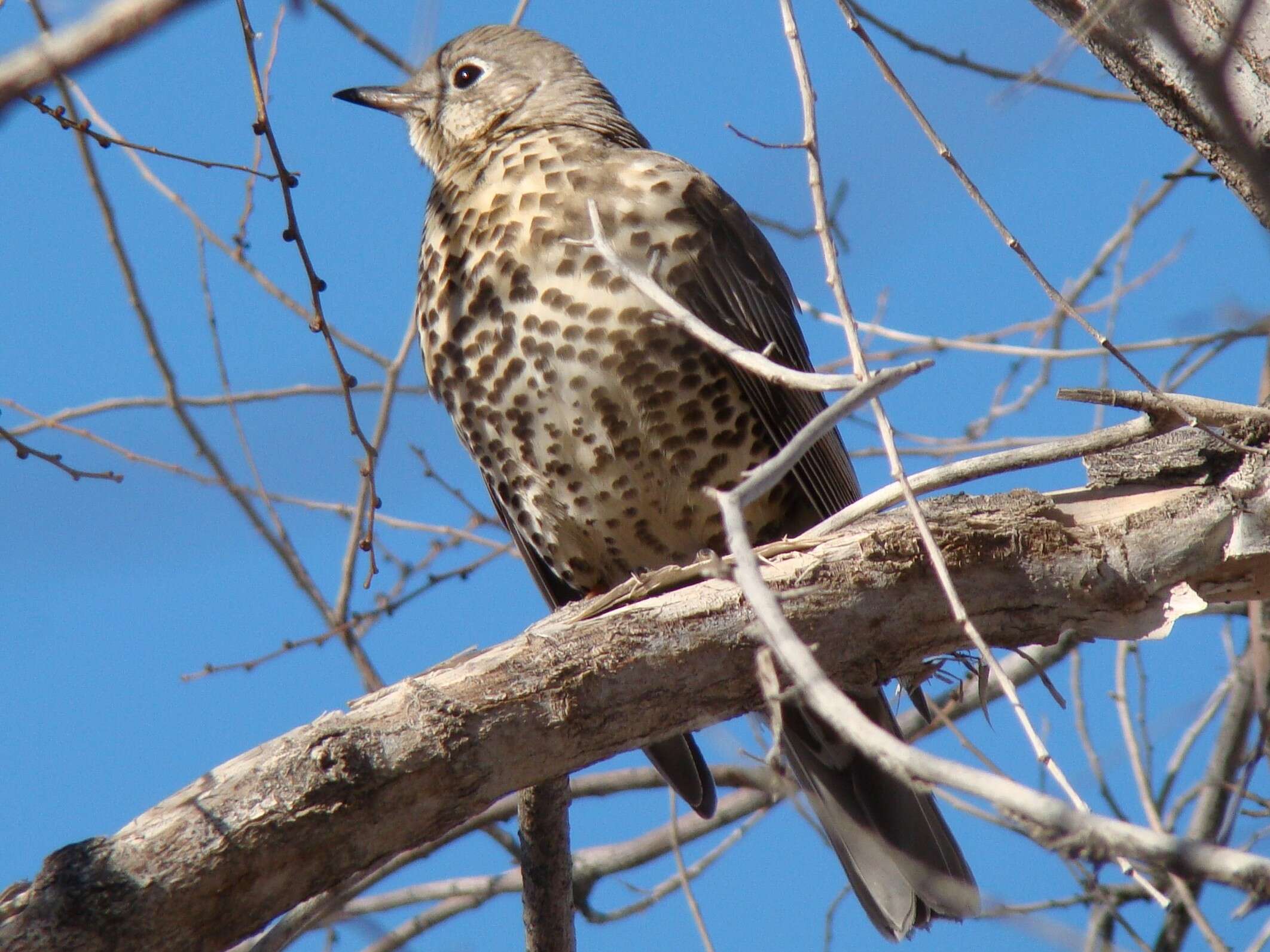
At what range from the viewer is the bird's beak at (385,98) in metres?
5.20

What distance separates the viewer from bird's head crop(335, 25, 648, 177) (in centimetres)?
486

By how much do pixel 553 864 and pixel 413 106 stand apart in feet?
9.76

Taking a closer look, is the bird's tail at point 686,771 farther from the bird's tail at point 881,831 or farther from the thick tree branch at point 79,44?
the thick tree branch at point 79,44

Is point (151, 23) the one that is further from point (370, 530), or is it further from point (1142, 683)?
point (1142, 683)

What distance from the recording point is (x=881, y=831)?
3.85m

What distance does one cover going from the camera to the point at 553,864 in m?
3.43

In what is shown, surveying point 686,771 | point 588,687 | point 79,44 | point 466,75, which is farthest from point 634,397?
point 79,44

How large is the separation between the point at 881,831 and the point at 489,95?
2.90m

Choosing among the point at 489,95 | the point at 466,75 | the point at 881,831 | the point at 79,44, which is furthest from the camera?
the point at 466,75

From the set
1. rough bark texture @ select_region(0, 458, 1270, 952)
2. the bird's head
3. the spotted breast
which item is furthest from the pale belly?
the bird's head

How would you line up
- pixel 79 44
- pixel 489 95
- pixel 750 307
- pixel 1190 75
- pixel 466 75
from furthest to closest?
pixel 466 75 → pixel 489 95 → pixel 750 307 → pixel 1190 75 → pixel 79 44

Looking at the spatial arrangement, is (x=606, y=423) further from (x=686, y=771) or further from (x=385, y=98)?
(x=385, y=98)

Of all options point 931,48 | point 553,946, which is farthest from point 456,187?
point 553,946

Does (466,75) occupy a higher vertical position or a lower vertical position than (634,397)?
higher
